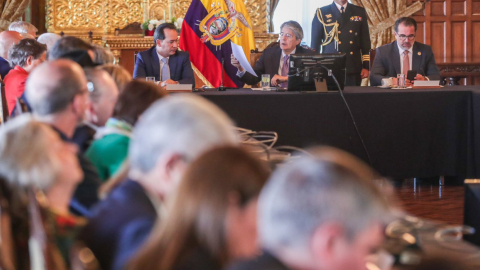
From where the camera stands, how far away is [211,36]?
639cm

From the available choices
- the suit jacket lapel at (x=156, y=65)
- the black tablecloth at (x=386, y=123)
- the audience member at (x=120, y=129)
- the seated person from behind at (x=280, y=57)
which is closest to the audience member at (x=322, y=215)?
the audience member at (x=120, y=129)

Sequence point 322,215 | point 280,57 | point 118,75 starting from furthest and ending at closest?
1. point 280,57
2. point 118,75
3. point 322,215

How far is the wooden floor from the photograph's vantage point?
404 cm

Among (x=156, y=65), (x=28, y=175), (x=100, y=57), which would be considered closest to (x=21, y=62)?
(x=100, y=57)

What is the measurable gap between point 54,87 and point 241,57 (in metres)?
3.97

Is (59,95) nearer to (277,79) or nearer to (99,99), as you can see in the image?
(99,99)

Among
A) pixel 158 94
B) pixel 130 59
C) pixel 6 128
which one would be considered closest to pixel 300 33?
pixel 130 59

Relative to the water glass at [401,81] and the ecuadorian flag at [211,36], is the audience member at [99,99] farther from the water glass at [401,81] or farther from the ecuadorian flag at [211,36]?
the ecuadorian flag at [211,36]

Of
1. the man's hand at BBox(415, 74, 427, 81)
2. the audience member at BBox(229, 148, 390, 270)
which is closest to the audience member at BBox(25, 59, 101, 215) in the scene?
the audience member at BBox(229, 148, 390, 270)

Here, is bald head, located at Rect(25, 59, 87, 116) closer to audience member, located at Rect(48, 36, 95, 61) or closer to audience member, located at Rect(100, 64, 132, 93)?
audience member, located at Rect(100, 64, 132, 93)

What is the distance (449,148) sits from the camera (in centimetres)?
483

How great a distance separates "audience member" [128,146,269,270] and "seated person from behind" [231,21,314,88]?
180 inches

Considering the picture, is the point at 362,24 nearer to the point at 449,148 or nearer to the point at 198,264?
the point at 449,148

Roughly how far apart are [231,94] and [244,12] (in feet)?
7.43
